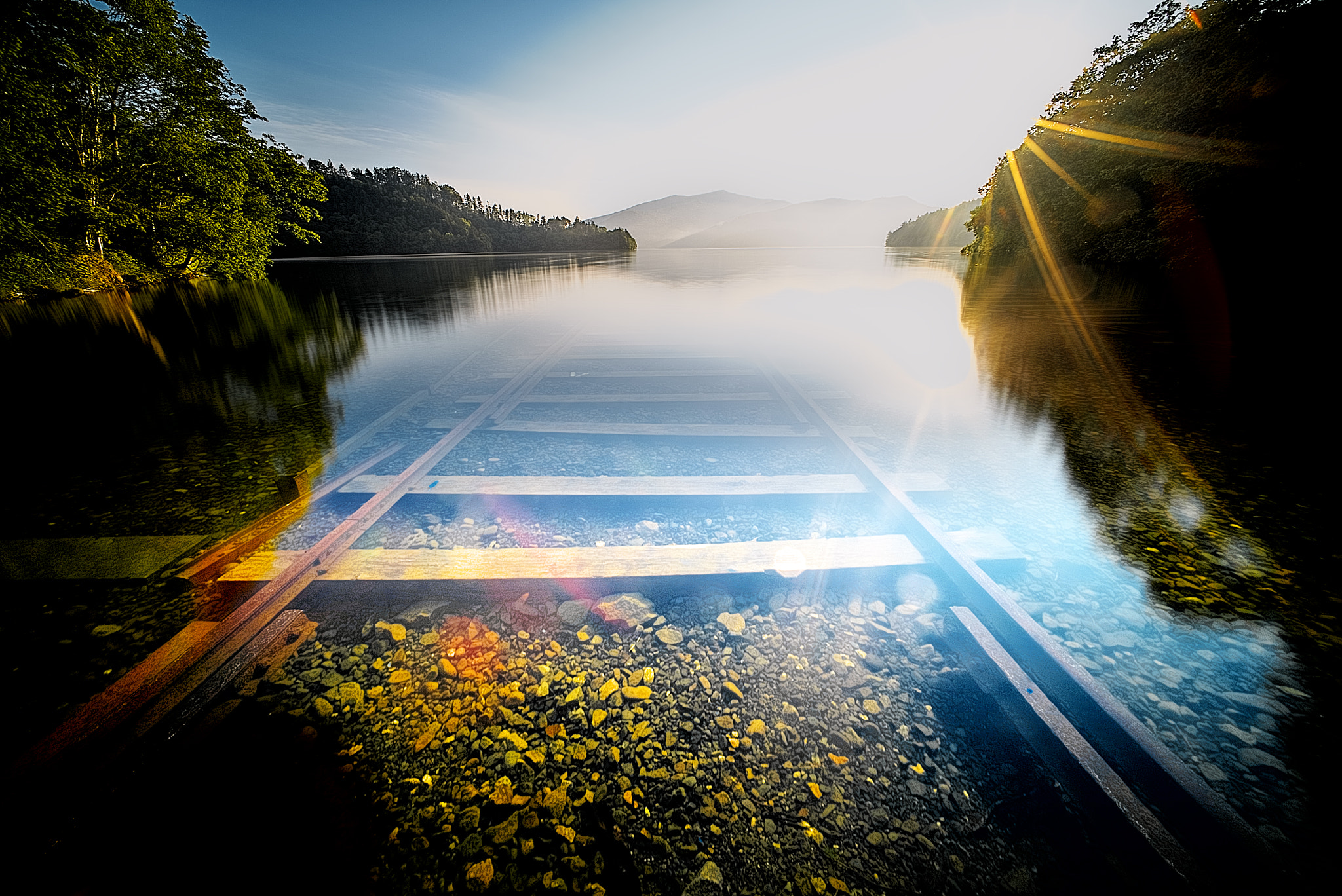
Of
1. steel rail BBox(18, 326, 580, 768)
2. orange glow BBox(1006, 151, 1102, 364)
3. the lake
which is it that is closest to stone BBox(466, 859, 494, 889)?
the lake

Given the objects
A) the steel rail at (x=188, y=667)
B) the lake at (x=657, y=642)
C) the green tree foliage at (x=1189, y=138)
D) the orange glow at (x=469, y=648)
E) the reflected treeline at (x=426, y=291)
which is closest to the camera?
the lake at (x=657, y=642)

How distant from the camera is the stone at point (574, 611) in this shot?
2.73 metres

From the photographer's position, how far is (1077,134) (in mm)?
31750

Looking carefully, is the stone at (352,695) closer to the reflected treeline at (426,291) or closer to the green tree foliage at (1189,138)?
the reflected treeline at (426,291)

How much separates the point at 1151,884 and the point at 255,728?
3.55 metres

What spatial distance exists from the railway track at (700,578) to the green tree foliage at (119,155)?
82.2 ft

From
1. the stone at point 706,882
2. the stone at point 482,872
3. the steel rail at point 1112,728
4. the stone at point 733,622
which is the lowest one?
the stone at point 482,872

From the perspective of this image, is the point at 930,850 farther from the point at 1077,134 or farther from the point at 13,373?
the point at 1077,134

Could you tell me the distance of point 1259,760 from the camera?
1.96 meters

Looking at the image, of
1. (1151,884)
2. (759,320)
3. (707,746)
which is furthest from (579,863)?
(759,320)

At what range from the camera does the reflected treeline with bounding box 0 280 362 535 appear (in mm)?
3971

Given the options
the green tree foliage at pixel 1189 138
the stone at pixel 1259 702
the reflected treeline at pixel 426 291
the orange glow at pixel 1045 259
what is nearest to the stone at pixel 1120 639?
the stone at pixel 1259 702

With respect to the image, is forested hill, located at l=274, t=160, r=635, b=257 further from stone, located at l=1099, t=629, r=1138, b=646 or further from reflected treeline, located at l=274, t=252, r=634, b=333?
stone, located at l=1099, t=629, r=1138, b=646

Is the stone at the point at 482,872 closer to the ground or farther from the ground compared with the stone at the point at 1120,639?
closer to the ground
